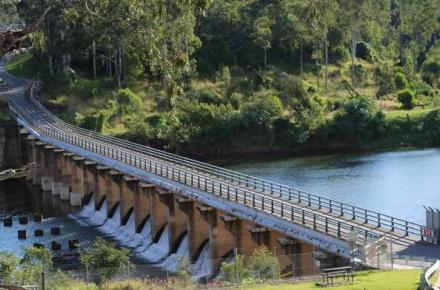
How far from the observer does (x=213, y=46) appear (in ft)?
433

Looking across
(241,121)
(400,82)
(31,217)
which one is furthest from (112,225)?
(400,82)

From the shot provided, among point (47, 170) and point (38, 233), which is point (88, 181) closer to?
point (47, 170)

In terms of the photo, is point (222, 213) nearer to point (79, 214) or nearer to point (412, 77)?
point (79, 214)

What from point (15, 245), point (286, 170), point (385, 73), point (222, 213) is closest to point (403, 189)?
point (286, 170)

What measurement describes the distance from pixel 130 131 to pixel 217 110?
12.3 m

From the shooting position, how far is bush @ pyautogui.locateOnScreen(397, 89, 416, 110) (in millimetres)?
120750

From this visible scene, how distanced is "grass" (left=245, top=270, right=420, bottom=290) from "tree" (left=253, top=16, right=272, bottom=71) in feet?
314

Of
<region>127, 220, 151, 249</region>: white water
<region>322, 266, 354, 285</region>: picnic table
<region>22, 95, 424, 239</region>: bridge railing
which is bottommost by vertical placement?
<region>127, 220, 151, 249</region>: white water

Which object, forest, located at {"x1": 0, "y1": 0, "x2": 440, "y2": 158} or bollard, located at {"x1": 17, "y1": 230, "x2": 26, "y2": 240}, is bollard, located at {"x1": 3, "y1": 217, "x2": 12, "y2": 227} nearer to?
bollard, located at {"x1": 17, "y1": 230, "x2": 26, "y2": 240}

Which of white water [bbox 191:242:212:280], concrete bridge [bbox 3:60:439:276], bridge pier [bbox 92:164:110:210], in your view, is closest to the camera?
concrete bridge [bbox 3:60:439:276]

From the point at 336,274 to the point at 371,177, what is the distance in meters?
50.1

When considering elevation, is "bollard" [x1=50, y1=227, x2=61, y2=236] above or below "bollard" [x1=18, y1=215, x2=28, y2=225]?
above

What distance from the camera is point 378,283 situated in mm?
31578

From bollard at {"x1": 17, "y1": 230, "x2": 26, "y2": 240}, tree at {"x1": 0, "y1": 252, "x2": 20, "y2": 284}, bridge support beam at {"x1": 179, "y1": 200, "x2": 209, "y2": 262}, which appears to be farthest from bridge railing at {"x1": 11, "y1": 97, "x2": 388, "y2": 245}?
tree at {"x1": 0, "y1": 252, "x2": 20, "y2": 284}
